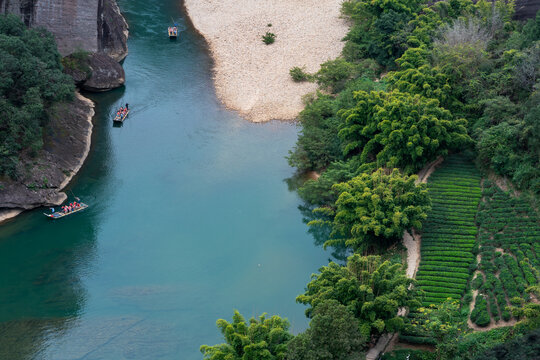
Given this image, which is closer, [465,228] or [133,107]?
[465,228]

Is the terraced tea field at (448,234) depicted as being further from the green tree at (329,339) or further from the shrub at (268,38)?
the shrub at (268,38)

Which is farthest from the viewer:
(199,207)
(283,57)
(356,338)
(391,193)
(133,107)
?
(283,57)

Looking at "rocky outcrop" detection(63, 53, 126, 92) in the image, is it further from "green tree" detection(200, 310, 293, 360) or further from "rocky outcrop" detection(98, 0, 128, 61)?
"green tree" detection(200, 310, 293, 360)

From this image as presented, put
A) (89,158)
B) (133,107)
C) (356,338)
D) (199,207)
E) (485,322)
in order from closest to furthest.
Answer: (356,338) → (485,322) → (199,207) → (89,158) → (133,107)

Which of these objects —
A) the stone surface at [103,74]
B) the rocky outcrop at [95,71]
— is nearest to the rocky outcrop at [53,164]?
the rocky outcrop at [95,71]

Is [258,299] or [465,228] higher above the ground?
[465,228]

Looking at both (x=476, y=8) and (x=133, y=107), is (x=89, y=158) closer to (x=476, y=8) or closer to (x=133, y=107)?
(x=133, y=107)

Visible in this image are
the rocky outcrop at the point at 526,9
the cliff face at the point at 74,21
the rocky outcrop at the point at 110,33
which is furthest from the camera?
the rocky outcrop at the point at 110,33

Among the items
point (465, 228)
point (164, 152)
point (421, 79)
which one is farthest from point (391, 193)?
point (164, 152)
